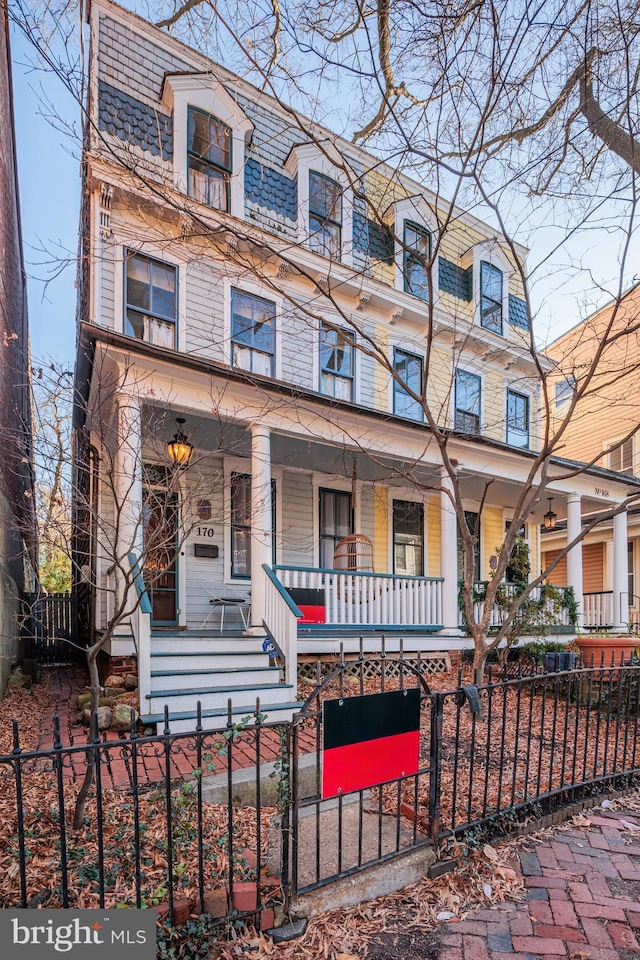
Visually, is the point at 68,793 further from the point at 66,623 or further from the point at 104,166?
the point at 66,623

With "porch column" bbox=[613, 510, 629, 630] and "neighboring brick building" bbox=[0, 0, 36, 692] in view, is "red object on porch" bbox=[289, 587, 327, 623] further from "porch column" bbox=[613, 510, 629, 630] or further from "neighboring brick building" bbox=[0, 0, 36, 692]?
"porch column" bbox=[613, 510, 629, 630]

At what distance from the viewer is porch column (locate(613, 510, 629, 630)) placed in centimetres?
1137

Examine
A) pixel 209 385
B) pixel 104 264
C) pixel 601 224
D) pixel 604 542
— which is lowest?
pixel 604 542

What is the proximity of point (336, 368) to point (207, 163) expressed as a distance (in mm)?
3986

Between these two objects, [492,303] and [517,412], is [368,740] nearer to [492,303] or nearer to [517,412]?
[517,412]

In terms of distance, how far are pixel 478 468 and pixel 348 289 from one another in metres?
4.23

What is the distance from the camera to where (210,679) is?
215 inches

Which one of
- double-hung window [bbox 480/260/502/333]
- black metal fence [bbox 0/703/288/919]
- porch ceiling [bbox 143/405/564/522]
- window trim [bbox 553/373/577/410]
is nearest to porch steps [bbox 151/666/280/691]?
black metal fence [bbox 0/703/288/919]

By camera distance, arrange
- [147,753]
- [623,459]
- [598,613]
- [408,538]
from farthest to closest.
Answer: [623,459] → [598,613] → [408,538] → [147,753]

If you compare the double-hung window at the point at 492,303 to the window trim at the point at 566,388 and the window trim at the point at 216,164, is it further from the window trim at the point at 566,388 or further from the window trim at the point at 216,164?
the window trim at the point at 216,164

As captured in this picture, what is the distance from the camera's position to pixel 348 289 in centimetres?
1005

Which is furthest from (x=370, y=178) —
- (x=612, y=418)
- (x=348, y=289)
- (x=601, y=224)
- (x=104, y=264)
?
(x=612, y=418)

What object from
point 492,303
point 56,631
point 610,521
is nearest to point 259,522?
point 56,631

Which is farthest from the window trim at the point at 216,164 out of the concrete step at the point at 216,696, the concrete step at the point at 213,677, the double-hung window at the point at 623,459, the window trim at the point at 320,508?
the double-hung window at the point at 623,459
